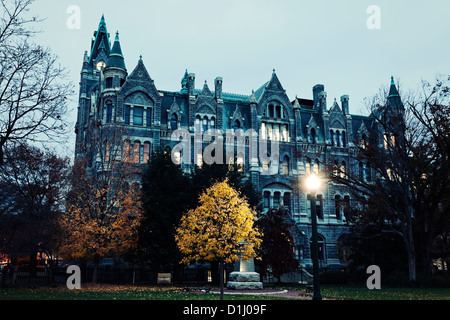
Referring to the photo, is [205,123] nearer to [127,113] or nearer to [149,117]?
[149,117]

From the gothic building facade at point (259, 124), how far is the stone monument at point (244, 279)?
1695 cm

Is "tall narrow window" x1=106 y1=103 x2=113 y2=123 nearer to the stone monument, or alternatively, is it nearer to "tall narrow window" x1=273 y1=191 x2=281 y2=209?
"tall narrow window" x1=273 y1=191 x2=281 y2=209

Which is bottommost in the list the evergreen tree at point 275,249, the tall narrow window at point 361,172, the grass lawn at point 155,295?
the grass lawn at point 155,295

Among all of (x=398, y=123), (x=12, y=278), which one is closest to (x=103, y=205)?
(x=12, y=278)

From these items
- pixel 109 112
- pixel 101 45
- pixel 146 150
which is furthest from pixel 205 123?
pixel 101 45

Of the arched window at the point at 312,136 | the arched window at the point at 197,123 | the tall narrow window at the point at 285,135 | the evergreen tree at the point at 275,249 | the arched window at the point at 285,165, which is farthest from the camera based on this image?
the arched window at the point at 312,136

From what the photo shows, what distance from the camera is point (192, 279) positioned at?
36.5 meters

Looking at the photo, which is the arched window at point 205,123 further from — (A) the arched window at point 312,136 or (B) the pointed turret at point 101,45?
(B) the pointed turret at point 101,45

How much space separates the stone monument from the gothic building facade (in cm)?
1695

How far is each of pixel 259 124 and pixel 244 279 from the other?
2643 centimetres

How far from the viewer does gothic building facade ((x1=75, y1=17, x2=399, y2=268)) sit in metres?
41.5

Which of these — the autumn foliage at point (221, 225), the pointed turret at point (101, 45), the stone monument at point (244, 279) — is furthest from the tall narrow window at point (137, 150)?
the autumn foliage at point (221, 225)

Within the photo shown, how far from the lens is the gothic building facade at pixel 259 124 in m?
41.5

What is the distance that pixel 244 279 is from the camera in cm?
2316
